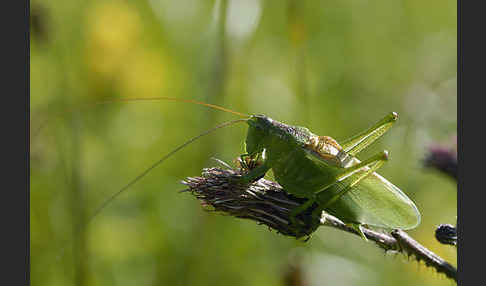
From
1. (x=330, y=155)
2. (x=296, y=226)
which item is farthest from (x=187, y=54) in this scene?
(x=296, y=226)

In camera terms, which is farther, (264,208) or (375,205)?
(375,205)

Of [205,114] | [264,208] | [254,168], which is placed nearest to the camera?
[264,208]

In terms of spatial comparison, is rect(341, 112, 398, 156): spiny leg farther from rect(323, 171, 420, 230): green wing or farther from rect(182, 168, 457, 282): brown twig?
rect(182, 168, 457, 282): brown twig

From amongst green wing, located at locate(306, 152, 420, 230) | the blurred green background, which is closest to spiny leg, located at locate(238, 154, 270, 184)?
green wing, located at locate(306, 152, 420, 230)

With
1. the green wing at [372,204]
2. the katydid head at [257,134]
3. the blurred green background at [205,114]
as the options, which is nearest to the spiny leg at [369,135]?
the green wing at [372,204]

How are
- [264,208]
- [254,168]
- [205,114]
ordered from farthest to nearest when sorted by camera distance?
[205,114]
[254,168]
[264,208]

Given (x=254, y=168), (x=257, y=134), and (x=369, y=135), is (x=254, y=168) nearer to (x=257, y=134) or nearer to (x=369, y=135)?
(x=257, y=134)

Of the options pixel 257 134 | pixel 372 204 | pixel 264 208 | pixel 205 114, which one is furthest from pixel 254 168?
pixel 205 114

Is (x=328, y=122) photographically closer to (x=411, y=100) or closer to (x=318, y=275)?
(x=411, y=100)
